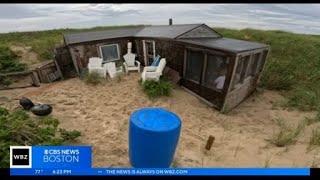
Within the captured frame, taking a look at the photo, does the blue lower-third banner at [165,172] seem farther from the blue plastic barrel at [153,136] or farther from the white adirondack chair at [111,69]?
the white adirondack chair at [111,69]

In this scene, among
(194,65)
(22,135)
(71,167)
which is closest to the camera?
(71,167)

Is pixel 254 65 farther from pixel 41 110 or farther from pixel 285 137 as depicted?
pixel 41 110

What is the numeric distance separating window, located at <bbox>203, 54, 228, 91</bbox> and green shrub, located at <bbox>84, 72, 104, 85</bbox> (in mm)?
4364

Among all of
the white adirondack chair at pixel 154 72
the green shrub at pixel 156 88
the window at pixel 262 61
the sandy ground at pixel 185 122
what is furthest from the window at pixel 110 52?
the window at pixel 262 61

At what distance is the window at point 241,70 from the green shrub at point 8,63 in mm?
10523

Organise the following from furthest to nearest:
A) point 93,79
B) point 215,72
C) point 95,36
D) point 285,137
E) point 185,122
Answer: point 95,36 < point 93,79 < point 215,72 < point 185,122 < point 285,137

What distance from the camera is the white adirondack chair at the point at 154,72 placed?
12.9 meters

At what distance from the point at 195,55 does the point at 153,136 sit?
7.16m

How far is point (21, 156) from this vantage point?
15.8ft

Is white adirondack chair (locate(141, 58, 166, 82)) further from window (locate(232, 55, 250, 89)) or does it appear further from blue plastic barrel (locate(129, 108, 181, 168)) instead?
blue plastic barrel (locate(129, 108, 181, 168))

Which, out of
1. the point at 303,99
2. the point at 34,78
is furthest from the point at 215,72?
the point at 34,78

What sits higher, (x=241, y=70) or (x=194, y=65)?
(x=194, y=65)

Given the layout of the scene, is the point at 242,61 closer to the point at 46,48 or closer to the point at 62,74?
the point at 62,74

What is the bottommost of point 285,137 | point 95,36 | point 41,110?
point 285,137
